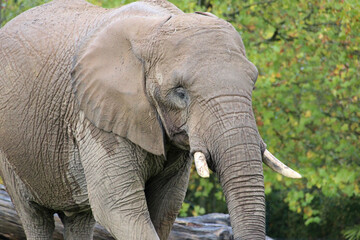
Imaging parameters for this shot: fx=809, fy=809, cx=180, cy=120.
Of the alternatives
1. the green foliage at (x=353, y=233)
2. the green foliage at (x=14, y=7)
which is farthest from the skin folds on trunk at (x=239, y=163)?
the green foliage at (x=353, y=233)

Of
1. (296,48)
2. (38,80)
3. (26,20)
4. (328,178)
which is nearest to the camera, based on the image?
(38,80)

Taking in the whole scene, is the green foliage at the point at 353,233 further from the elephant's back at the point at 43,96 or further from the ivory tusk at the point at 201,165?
the ivory tusk at the point at 201,165

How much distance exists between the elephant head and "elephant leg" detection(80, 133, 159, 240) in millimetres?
128

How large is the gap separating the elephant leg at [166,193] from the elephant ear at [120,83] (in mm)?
674

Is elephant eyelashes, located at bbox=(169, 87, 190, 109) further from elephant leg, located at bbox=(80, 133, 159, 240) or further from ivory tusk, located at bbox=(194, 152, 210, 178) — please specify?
elephant leg, located at bbox=(80, 133, 159, 240)

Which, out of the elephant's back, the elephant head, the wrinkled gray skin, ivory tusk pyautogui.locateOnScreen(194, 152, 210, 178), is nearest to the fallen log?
the wrinkled gray skin

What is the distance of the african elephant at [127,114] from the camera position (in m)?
4.59

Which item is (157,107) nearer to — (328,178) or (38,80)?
(38,80)

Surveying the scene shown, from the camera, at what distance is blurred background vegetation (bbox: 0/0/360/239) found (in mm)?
12086

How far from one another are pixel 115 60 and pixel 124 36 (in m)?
0.16

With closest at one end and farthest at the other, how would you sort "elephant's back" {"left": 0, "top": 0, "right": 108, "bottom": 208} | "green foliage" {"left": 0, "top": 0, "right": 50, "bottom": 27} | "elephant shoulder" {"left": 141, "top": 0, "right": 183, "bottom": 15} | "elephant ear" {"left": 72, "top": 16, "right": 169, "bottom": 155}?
"elephant ear" {"left": 72, "top": 16, "right": 169, "bottom": 155}, "elephant shoulder" {"left": 141, "top": 0, "right": 183, "bottom": 15}, "elephant's back" {"left": 0, "top": 0, "right": 108, "bottom": 208}, "green foliage" {"left": 0, "top": 0, "right": 50, "bottom": 27}

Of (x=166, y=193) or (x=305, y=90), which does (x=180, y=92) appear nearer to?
(x=166, y=193)

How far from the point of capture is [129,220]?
5129 mm

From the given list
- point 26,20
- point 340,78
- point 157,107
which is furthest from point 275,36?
point 157,107
